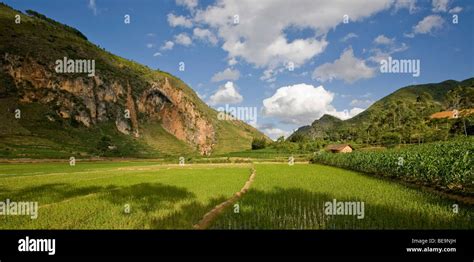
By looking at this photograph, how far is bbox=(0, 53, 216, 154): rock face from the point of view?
100188mm

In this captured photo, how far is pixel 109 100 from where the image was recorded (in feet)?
405

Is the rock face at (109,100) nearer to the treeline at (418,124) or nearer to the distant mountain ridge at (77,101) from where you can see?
the distant mountain ridge at (77,101)

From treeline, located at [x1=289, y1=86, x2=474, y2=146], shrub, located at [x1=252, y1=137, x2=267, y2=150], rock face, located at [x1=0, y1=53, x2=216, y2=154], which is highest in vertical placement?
rock face, located at [x1=0, y1=53, x2=216, y2=154]

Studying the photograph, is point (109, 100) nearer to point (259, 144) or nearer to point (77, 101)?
point (77, 101)

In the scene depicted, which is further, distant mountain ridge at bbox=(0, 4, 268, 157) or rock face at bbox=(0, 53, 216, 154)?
rock face at bbox=(0, 53, 216, 154)

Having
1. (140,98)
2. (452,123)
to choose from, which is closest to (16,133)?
(140,98)

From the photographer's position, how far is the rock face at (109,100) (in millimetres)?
100188
